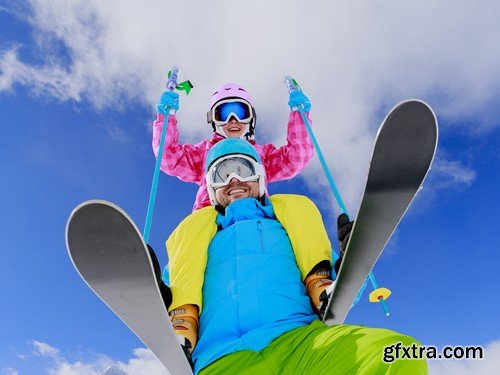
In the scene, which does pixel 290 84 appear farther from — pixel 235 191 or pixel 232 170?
pixel 235 191

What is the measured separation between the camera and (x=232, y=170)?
3.42 metres

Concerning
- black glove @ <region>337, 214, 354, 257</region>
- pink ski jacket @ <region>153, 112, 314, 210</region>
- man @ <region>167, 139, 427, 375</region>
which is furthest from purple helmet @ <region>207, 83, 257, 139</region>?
black glove @ <region>337, 214, 354, 257</region>

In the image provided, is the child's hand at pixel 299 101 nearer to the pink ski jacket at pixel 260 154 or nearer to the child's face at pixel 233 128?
the pink ski jacket at pixel 260 154

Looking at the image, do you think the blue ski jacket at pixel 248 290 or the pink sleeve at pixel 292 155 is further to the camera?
the pink sleeve at pixel 292 155

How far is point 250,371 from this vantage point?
204 cm

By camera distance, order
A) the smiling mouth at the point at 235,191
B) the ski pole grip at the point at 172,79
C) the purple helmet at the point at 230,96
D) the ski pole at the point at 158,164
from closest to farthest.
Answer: the smiling mouth at the point at 235,191, the ski pole at the point at 158,164, the purple helmet at the point at 230,96, the ski pole grip at the point at 172,79

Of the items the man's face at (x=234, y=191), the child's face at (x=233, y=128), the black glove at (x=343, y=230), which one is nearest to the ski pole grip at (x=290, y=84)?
the child's face at (x=233, y=128)

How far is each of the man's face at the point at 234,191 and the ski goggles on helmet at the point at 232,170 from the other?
0.04 metres

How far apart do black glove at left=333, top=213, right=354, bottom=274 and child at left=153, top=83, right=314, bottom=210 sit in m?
2.57

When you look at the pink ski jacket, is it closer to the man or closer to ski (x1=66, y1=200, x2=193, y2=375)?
the man

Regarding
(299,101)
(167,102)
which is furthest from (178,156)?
(299,101)

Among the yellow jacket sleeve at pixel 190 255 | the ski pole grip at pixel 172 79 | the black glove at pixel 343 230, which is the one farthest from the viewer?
the ski pole grip at pixel 172 79

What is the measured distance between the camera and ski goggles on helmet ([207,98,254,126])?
5172 mm

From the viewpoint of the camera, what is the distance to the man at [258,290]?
73.4 inches
